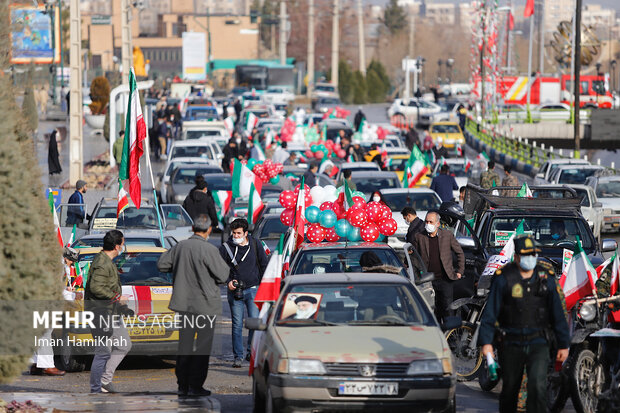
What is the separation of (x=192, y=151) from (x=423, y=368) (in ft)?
97.2

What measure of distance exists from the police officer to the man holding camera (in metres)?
4.76

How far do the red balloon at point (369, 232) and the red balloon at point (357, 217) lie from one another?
0.07 meters

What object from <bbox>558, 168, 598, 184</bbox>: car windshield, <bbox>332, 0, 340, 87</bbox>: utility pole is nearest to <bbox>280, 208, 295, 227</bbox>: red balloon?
<bbox>558, 168, 598, 184</bbox>: car windshield

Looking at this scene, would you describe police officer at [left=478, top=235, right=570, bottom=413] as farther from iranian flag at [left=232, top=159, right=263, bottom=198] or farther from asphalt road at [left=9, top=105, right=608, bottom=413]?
iranian flag at [left=232, top=159, right=263, bottom=198]

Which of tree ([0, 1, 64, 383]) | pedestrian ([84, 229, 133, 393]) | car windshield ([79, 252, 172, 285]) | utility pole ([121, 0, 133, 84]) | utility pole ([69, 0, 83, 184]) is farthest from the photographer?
utility pole ([121, 0, 133, 84])

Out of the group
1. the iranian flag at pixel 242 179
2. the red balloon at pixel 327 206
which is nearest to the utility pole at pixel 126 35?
the iranian flag at pixel 242 179

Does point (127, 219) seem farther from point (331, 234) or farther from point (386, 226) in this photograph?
point (386, 226)

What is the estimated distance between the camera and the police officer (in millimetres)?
8859

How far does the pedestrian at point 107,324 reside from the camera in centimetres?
1147

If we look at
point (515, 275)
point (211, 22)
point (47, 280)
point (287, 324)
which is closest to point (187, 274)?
point (287, 324)

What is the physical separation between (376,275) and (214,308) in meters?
1.57

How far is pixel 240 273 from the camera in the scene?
13438 mm

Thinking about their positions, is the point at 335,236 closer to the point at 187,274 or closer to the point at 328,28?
the point at 187,274

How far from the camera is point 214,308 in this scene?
11.1 meters
